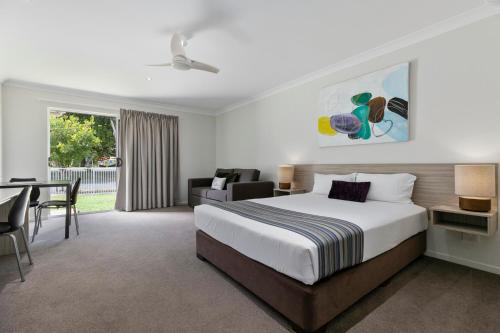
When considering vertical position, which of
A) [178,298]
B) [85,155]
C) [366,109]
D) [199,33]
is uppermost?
[199,33]

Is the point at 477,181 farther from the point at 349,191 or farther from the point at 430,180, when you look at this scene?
the point at 349,191

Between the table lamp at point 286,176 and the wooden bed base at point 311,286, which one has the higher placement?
the table lamp at point 286,176

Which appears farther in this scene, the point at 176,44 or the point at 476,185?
the point at 176,44

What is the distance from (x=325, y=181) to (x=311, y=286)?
7.32 ft

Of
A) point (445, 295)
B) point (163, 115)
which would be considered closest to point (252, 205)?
point (445, 295)

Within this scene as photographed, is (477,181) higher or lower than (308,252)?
higher

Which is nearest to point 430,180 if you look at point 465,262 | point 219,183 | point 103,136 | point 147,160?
point 465,262

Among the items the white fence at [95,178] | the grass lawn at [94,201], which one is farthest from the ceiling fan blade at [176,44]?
the white fence at [95,178]

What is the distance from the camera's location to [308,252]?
4.63ft

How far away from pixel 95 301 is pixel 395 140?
3.46 meters

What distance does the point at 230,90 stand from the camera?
189 inches

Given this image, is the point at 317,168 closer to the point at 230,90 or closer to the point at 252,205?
the point at 252,205

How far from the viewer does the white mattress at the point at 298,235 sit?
146cm

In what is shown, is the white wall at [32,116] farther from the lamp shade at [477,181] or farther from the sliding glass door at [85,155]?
Answer: the lamp shade at [477,181]
